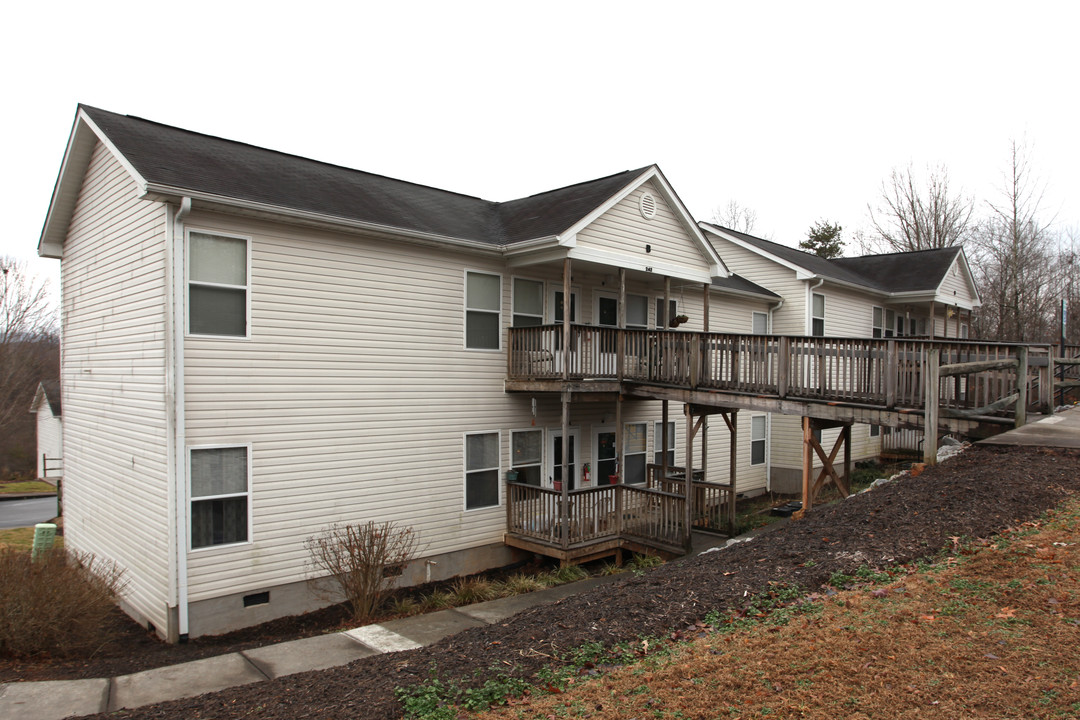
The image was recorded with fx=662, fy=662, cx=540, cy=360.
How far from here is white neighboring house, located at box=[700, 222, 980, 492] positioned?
21.2 meters

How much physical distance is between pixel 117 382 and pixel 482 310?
6657mm

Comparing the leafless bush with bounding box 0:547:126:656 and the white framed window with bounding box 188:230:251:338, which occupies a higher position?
the white framed window with bounding box 188:230:251:338

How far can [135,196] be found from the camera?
420 inches

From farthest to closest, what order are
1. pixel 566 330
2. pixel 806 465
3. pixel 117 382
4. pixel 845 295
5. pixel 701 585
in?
pixel 845 295 → pixel 566 330 → pixel 806 465 → pixel 117 382 → pixel 701 585

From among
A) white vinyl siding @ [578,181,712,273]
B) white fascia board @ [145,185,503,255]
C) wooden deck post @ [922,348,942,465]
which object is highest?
white vinyl siding @ [578,181,712,273]

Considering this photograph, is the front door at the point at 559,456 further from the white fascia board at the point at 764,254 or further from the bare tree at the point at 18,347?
the bare tree at the point at 18,347

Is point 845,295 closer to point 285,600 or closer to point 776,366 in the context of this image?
point 776,366

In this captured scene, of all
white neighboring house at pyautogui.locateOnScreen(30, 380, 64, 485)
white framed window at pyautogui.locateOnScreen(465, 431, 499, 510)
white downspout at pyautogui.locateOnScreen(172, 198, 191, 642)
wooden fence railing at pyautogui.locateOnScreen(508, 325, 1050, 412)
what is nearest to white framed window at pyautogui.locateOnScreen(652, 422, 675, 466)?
wooden fence railing at pyautogui.locateOnScreen(508, 325, 1050, 412)

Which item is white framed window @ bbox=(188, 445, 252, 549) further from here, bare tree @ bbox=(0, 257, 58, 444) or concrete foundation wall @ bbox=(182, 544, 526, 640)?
bare tree @ bbox=(0, 257, 58, 444)

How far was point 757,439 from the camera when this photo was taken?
21.1 meters

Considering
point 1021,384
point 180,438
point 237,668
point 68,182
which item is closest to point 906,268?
point 1021,384

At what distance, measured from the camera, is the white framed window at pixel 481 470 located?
1330 centimetres

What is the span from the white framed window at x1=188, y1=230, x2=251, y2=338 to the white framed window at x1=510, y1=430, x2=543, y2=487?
601 cm

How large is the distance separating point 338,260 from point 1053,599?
1040 centimetres
